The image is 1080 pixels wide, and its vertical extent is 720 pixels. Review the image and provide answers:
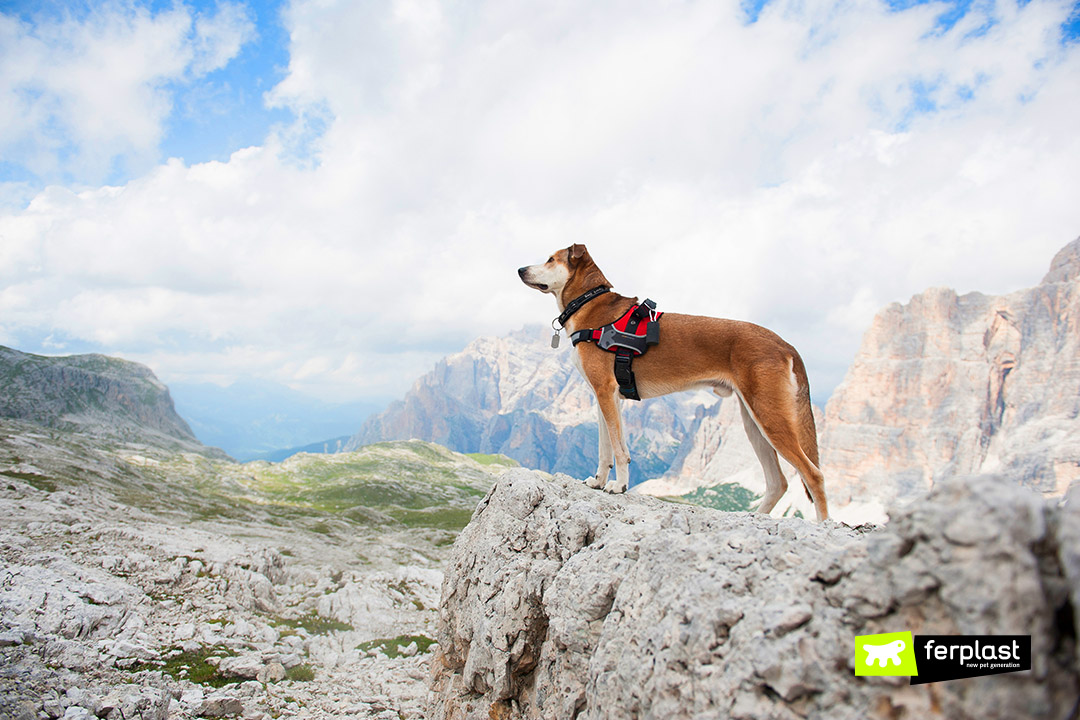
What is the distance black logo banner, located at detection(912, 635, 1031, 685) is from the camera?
246 cm

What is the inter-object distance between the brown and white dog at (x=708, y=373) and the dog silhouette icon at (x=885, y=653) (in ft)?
16.3

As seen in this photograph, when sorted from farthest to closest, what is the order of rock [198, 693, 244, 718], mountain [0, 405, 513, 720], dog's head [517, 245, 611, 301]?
rock [198, 693, 244, 718] < mountain [0, 405, 513, 720] < dog's head [517, 245, 611, 301]

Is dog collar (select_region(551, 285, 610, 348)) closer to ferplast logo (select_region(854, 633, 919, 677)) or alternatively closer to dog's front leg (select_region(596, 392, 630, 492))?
dog's front leg (select_region(596, 392, 630, 492))

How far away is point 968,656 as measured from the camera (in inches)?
103

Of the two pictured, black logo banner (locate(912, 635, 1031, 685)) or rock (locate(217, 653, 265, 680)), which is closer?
black logo banner (locate(912, 635, 1031, 685))

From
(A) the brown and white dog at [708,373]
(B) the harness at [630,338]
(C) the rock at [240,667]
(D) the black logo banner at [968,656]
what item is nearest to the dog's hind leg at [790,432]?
(A) the brown and white dog at [708,373]

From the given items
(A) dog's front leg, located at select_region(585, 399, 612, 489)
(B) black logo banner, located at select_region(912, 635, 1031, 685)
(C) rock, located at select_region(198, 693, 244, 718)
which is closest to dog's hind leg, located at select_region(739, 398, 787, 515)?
(A) dog's front leg, located at select_region(585, 399, 612, 489)

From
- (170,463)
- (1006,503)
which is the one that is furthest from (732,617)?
(170,463)

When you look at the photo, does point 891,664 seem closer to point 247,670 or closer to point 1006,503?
point 1006,503

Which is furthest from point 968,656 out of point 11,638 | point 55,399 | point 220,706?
point 55,399

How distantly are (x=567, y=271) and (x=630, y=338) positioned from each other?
2265 mm

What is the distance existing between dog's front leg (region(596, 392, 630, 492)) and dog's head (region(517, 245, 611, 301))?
2.45 metres

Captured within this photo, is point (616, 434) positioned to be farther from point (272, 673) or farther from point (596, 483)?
point (272, 673)

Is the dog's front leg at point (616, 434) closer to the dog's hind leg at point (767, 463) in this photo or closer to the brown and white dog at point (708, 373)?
the brown and white dog at point (708, 373)
